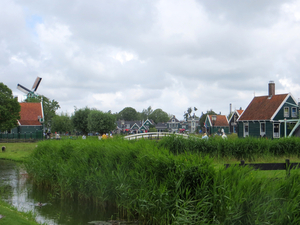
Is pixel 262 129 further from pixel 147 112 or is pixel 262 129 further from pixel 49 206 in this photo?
pixel 147 112

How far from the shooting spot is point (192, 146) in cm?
1514

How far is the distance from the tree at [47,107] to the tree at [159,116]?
7226 centimetres

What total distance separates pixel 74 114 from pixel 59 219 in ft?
228

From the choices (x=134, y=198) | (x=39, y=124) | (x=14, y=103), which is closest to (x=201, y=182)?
(x=134, y=198)

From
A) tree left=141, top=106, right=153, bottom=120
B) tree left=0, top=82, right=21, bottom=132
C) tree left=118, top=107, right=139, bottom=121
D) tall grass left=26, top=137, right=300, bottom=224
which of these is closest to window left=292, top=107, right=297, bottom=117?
tall grass left=26, top=137, right=300, bottom=224

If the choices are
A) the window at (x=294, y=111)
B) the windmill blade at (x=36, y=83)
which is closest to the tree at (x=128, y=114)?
the windmill blade at (x=36, y=83)

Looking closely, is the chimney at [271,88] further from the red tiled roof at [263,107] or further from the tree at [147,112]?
the tree at [147,112]

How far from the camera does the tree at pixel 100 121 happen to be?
67.9 meters

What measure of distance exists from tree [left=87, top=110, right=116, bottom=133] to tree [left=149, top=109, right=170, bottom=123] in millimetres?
97338

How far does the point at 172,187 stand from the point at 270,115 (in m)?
41.4

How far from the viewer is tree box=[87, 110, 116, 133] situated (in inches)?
2675

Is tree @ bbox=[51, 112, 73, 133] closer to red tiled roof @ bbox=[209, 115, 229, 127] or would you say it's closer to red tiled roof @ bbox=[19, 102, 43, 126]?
red tiled roof @ bbox=[19, 102, 43, 126]

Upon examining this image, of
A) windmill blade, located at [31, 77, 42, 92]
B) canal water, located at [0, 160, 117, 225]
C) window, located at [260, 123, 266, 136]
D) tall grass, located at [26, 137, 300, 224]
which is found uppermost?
windmill blade, located at [31, 77, 42, 92]

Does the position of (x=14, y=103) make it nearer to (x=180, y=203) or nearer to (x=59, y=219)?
(x=59, y=219)
